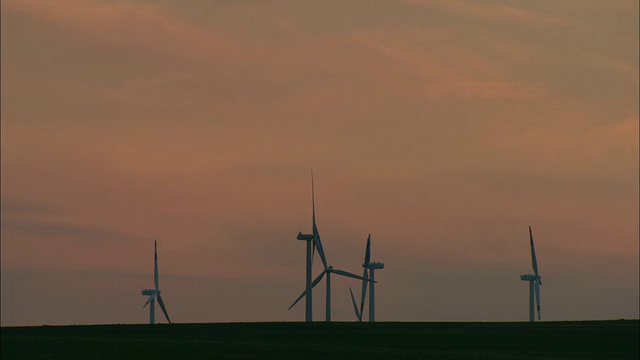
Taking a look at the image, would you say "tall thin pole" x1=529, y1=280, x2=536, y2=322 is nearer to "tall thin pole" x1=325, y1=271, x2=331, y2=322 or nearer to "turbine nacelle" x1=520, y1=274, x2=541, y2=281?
"turbine nacelle" x1=520, y1=274, x2=541, y2=281

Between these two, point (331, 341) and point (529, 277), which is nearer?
point (331, 341)

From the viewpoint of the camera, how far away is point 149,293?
173875 mm

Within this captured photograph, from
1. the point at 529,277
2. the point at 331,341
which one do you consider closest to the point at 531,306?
the point at 529,277

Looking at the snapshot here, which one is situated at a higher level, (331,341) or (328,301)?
(328,301)

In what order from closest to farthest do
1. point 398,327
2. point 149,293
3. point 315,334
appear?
1. point 315,334
2. point 398,327
3. point 149,293

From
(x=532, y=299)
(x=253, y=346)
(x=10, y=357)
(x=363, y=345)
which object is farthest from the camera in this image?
(x=532, y=299)

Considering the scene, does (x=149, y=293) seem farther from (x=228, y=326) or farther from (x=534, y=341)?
(x=534, y=341)

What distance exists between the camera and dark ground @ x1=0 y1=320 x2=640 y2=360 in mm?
84562

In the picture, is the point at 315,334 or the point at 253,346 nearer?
the point at 253,346

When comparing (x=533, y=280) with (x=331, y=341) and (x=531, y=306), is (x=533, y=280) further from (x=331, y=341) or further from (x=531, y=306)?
(x=331, y=341)

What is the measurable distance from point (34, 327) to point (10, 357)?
64.5 meters

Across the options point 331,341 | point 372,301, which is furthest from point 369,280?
point 331,341

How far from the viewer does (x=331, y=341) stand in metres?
106

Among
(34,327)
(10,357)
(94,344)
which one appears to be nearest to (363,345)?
(94,344)
